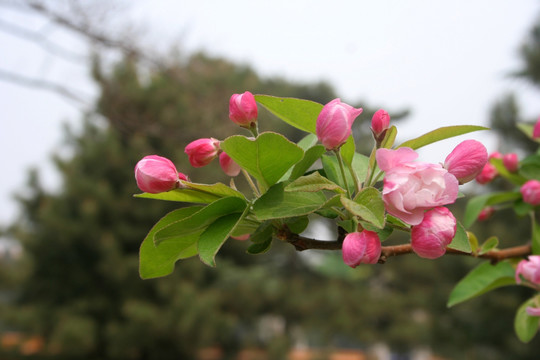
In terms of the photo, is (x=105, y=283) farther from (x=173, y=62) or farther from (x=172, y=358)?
(x=173, y=62)

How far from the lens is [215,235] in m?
0.36

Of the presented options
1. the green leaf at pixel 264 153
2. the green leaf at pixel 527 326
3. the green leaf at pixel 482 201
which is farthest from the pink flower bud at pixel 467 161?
the green leaf at pixel 482 201

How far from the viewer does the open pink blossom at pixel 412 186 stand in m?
0.33

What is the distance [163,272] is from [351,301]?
8102 millimetres

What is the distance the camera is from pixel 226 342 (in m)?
6.73

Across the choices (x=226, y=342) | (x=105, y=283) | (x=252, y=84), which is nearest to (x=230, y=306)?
(x=226, y=342)

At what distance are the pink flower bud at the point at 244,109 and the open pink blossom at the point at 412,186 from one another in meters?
0.13

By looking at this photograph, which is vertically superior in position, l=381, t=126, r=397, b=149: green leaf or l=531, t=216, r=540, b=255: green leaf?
l=381, t=126, r=397, b=149: green leaf

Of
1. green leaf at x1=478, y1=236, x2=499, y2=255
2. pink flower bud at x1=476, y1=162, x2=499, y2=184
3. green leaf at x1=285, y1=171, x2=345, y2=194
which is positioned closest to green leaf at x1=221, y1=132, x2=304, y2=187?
green leaf at x1=285, y1=171, x2=345, y2=194

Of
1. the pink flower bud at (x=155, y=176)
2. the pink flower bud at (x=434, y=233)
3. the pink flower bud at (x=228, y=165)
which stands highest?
the pink flower bud at (x=155, y=176)

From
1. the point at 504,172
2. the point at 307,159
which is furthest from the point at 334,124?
the point at 504,172

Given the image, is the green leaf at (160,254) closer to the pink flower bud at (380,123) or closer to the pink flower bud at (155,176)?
the pink flower bud at (155,176)

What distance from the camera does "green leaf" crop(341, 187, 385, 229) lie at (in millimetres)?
325

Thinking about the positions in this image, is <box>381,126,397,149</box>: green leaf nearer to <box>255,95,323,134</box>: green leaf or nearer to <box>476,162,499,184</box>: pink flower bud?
<box>255,95,323,134</box>: green leaf
